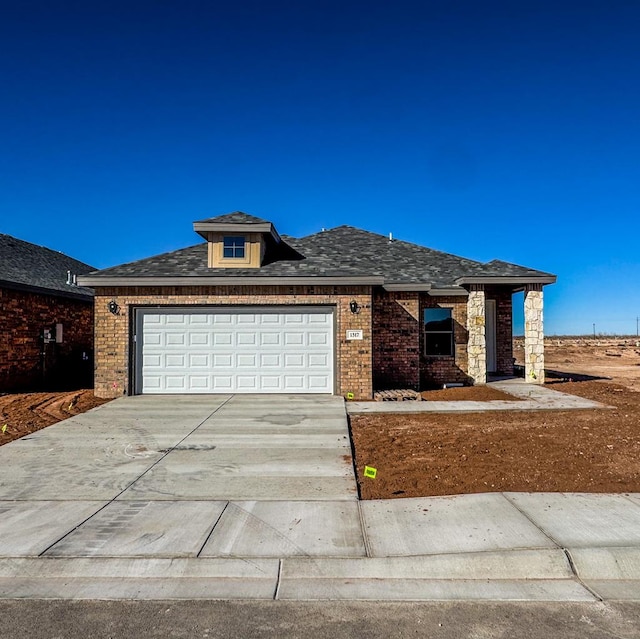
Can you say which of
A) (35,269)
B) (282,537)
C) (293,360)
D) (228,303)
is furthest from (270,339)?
(35,269)

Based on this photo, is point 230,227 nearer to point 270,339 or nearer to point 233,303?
point 233,303

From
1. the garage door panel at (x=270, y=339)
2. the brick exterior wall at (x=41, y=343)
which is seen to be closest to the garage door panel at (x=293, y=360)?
the garage door panel at (x=270, y=339)

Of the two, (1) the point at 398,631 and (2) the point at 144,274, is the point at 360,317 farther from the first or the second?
(1) the point at 398,631

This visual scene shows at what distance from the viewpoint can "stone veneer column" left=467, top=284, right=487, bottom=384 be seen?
49.3 ft

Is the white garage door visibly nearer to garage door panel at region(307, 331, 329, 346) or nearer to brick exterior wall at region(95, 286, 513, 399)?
garage door panel at region(307, 331, 329, 346)

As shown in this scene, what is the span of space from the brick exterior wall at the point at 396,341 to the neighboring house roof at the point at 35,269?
452 inches

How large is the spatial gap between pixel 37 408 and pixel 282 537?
10.0 meters

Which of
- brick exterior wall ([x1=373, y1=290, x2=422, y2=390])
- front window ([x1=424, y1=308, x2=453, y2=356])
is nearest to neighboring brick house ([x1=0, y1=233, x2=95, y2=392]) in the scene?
brick exterior wall ([x1=373, y1=290, x2=422, y2=390])

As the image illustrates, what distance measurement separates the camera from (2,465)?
262 inches

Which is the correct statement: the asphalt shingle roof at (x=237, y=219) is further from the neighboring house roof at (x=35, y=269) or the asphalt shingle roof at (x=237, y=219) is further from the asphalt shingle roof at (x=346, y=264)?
the neighboring house roof at (x=35, y=269)

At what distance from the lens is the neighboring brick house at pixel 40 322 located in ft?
47.2

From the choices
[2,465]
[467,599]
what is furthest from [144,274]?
[467,599]

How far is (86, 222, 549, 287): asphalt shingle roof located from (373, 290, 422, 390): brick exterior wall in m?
0.89

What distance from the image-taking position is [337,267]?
14.3m
